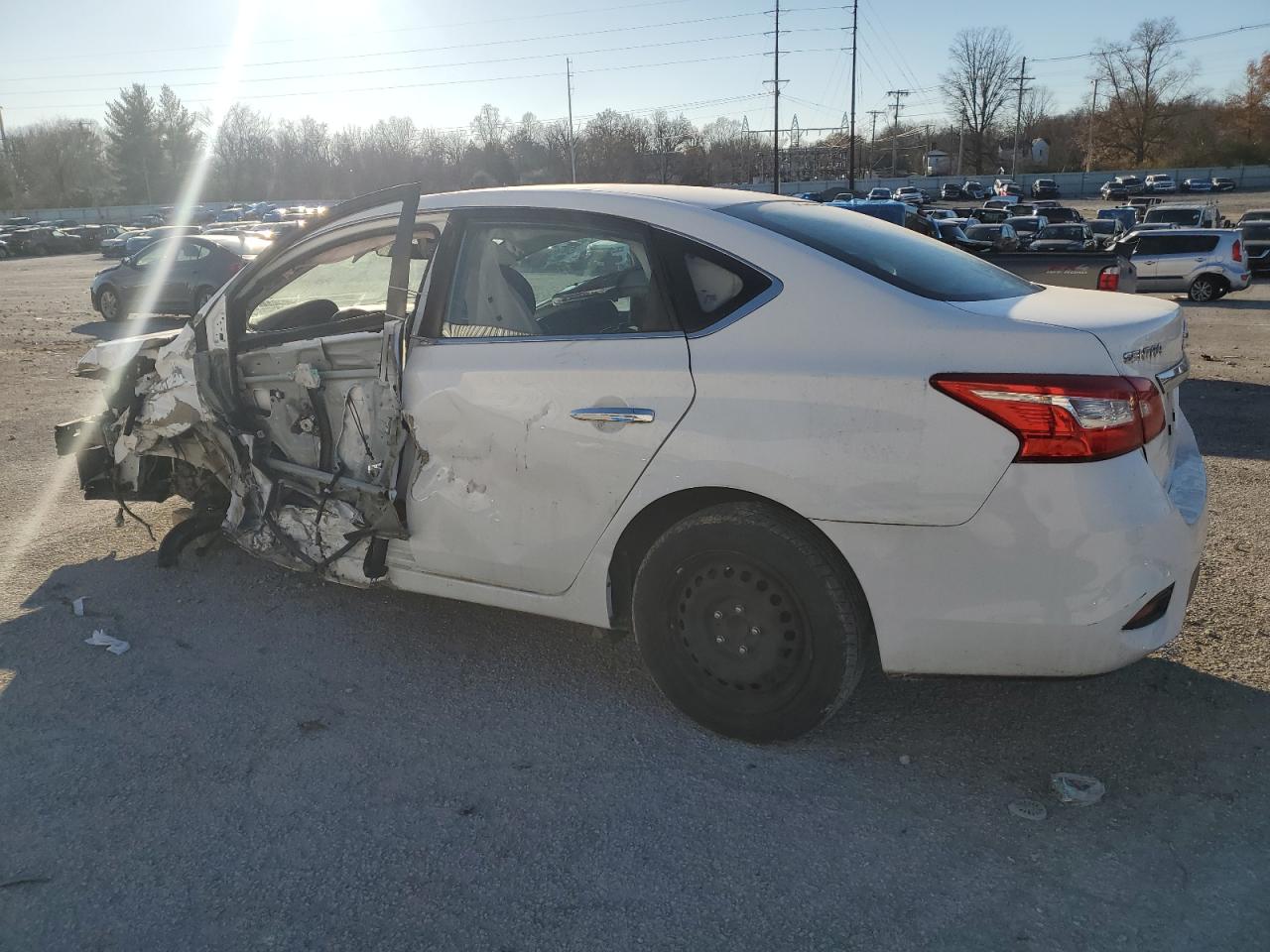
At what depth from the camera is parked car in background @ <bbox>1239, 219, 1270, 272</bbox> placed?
2611 cm

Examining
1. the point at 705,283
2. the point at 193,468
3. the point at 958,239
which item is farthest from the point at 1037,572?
the point at 958,239

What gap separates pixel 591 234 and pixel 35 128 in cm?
12345

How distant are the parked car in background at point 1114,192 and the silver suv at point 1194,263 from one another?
49652 millimetres

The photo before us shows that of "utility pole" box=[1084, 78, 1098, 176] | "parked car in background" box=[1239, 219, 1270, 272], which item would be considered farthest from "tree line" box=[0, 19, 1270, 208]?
"parked car in background" box=[1239, 219, 1270, 272]

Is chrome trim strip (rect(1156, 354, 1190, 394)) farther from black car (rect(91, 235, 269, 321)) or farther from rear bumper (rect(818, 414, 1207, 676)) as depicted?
black car (rect(91, 235, 269, 321))

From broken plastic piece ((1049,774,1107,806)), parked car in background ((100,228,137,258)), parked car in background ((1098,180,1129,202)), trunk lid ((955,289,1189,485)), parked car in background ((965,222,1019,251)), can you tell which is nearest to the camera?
trunk lid ((955,289,1189,485))

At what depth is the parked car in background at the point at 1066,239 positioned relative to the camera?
32969 millimetres

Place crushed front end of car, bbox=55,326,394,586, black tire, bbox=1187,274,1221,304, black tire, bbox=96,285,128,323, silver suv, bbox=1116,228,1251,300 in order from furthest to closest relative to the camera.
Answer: black tire, bbox=1187,274,1221,304, silver suv, bbox=1116,228,1251,300, black tire, bbox=96,285,128,323, crushed front end of car, bbox=55,326,394,586

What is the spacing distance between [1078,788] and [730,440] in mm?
1519

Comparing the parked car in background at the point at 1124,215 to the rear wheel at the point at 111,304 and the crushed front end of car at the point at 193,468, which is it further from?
the crushed front end of car at the point at 193,468

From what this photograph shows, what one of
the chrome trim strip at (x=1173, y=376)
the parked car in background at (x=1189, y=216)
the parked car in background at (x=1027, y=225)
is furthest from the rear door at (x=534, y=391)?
the parked car in background at (x=1027, y=225)

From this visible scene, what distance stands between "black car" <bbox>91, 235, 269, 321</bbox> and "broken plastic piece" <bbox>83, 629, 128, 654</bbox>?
14231 millimetres

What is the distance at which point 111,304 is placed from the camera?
60.7 ft

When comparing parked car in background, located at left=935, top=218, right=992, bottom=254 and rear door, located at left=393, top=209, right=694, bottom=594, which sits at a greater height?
parked car in background, located at left=935, top=218, right=992, bottom=254
